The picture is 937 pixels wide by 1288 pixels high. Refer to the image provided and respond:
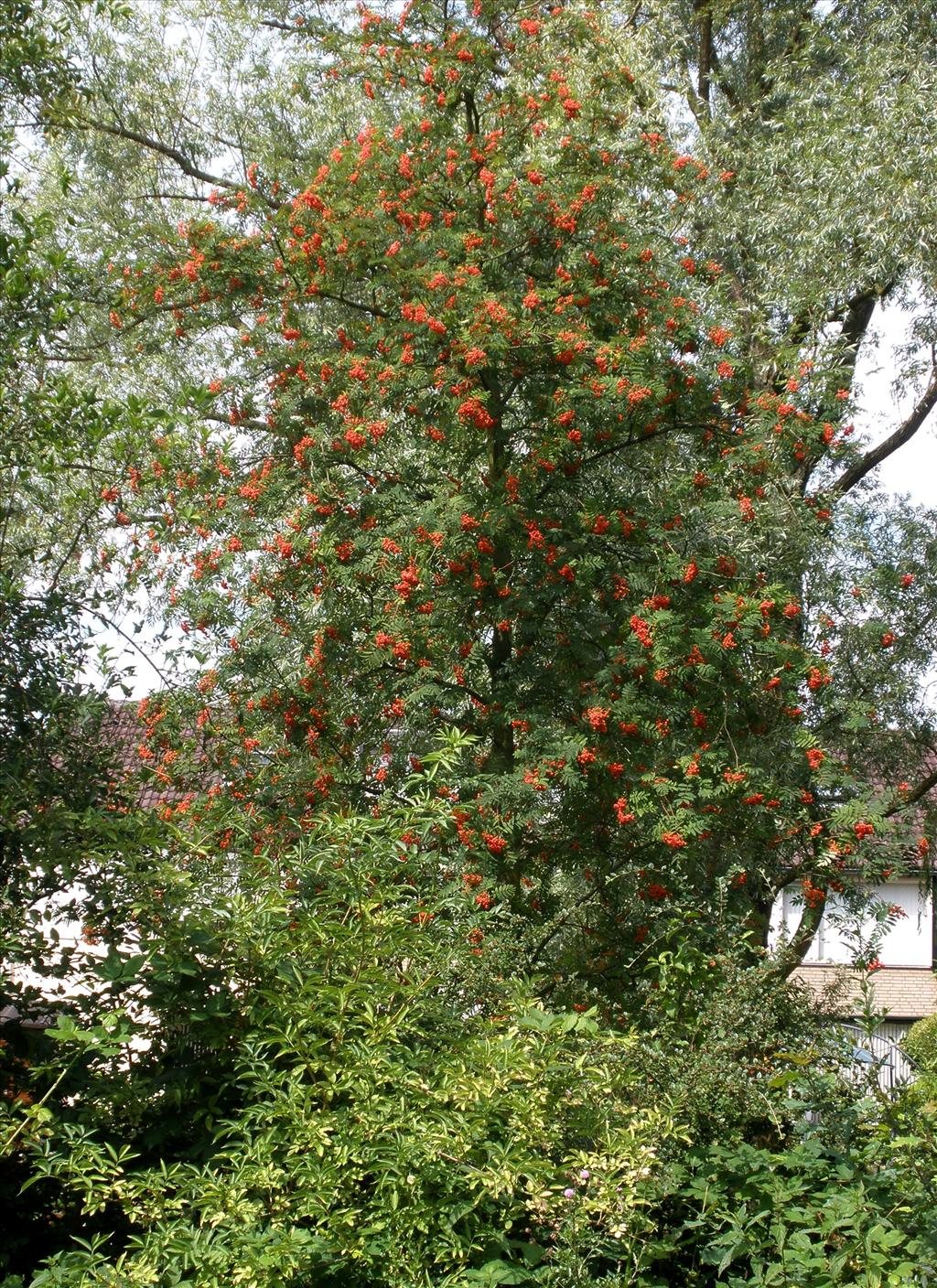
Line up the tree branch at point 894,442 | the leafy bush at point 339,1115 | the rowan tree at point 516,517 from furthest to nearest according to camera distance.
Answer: the tree branch at point 894,442 < the rowan tree at point 516,517 < the leafy bush at point 339,1115

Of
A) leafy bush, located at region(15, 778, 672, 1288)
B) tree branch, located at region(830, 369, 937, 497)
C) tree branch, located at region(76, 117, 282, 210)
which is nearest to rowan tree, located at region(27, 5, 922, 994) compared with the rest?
leafy bush, located at region(15, 778, 672, 1288)

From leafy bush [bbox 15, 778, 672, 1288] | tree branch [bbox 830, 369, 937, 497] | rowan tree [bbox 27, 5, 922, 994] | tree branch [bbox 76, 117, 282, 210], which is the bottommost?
leafy bush [bbox 15, 778, 672, 1288]

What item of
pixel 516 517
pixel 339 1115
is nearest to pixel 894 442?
pixel 516 517

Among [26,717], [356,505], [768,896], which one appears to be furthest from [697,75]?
[26,717]

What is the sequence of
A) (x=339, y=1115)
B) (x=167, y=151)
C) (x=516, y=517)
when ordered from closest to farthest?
(x=339, y=1115) → (x=516, y=517) → (x=167, y=151)

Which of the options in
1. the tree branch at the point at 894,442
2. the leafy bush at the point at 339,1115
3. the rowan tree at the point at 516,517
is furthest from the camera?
the tree branch at the point at 894,442

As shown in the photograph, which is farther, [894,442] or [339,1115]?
[894,442]

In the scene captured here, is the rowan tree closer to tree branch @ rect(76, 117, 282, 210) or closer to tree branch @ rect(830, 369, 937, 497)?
tree branch @ rect(830, 369, 937, 497)

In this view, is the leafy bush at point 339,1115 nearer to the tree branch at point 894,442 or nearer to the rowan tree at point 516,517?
the rowan tree at point 516,517

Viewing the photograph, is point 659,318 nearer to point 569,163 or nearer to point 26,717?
point 569,163

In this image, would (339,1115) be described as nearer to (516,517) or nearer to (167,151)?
(516,517)

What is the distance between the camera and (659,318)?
7344 millimetres

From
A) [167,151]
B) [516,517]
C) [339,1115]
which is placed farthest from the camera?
[167,151]

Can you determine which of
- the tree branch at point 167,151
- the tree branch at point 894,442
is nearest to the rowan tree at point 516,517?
the tree branch at point 894,442
